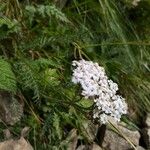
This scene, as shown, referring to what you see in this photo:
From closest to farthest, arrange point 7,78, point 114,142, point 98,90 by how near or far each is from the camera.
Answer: point 98,90, point 7,78, point 114,142

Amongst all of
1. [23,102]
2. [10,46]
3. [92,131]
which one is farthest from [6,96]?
[92,131]

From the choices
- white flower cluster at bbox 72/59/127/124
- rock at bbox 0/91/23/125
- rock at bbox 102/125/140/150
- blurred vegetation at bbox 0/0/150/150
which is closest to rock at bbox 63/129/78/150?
blurred vegetation at bbox 0/0/150/150

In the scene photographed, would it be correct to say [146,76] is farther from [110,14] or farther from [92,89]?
[92,89]

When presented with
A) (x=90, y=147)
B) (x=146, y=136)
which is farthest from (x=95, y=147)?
(x=146, y=136)

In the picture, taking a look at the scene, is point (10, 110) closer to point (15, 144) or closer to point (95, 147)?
point (15, 144)

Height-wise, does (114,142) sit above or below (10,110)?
below

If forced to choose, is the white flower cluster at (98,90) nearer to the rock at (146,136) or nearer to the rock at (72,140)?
the rock at (72,140)
